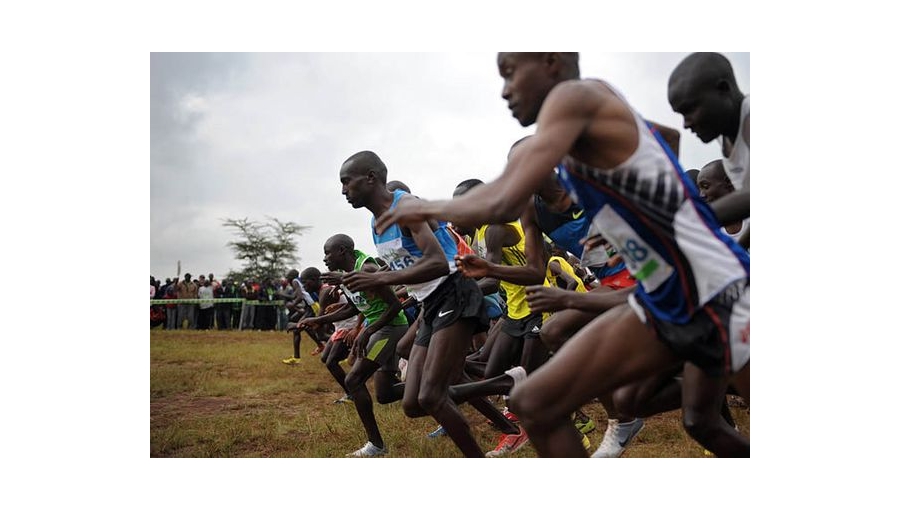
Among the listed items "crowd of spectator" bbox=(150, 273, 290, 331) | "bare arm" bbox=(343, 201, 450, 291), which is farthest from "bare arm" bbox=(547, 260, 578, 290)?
"crowd of spectator" bbox=(150, 273, 290, 331)

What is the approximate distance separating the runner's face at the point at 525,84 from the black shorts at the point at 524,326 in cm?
328

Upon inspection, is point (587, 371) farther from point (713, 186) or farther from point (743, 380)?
point (713, 186)

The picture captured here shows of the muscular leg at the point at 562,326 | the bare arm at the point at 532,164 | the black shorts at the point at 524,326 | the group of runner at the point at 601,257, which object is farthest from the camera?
the black shorts at the point at 524,326

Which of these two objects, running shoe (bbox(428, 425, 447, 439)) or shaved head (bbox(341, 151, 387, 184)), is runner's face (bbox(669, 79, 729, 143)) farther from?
running shoe (bbox(428, 425, 447, 439))

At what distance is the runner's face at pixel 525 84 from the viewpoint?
288 cm

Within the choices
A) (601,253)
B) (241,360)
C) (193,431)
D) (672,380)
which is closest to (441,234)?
(601,253)

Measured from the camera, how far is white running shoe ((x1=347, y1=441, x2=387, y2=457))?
5.64 m

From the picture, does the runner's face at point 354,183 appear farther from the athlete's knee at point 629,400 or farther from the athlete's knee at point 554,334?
the athlete's knee at point 629,400

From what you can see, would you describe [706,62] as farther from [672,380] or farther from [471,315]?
[471,315]

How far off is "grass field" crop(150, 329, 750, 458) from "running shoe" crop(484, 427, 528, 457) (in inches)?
2.5

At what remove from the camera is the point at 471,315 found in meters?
4.64

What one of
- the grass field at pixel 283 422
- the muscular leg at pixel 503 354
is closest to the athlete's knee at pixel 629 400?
the grass field at pixel 283 422

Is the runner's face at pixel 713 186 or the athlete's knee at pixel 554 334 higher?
the runner's face at pixel 713 186

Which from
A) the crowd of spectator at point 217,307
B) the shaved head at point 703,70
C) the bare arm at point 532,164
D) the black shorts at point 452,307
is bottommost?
the crowd of spectator at point 217,307
